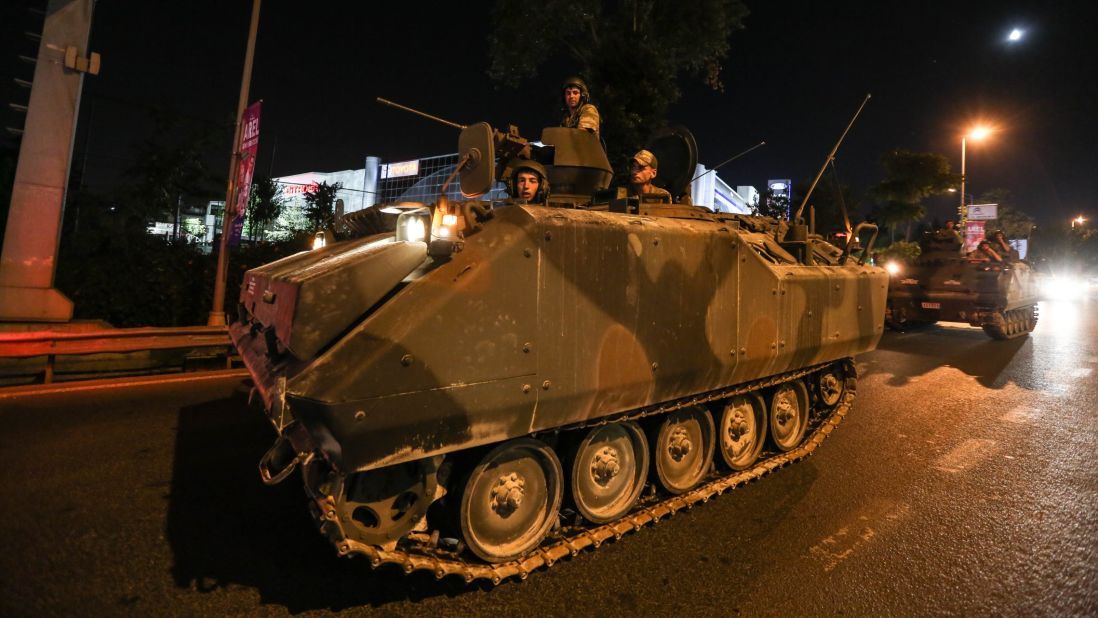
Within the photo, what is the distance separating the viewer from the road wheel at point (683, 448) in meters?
3.80

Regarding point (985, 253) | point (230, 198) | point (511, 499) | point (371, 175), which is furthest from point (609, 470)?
point (371, 175)

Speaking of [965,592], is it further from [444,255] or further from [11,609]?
[11,609]

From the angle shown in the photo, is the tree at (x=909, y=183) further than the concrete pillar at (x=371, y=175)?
No

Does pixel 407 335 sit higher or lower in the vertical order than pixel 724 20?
lower

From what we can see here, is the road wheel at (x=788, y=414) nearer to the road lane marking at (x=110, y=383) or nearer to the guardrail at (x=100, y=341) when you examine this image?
the road lane marking at (x=110, y=383)

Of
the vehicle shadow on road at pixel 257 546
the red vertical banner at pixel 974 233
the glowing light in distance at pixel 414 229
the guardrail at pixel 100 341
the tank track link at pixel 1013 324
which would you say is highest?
the red vertical banner at pixel 974 233

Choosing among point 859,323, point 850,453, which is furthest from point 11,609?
point 859,323

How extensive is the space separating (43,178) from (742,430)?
982 centimetres

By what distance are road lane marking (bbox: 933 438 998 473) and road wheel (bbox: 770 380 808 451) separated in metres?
1.09

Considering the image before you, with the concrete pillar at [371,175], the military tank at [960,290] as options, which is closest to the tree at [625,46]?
the military tank at [960,290]

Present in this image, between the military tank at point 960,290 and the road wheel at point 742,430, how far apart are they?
11772mm

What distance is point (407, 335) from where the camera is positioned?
2402mm

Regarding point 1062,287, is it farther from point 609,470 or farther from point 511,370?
point 511,370

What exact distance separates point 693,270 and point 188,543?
331 cm
